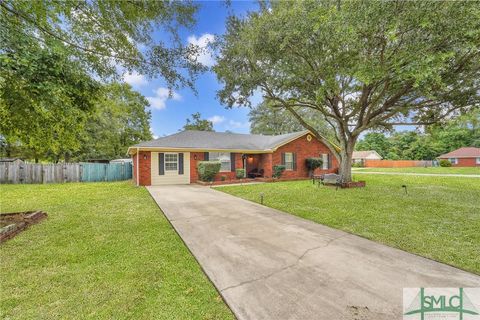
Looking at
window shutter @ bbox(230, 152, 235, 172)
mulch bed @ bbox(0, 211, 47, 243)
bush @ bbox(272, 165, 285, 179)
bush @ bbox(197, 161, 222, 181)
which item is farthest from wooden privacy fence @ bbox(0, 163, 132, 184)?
bush @ bbox(272, 165, 285, 179)

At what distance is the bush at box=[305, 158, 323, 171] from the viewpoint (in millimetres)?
17672

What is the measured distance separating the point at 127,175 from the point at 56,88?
49.4 ft

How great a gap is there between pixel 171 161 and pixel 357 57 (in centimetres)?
1145

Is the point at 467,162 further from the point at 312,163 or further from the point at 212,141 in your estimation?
the point at 212,141

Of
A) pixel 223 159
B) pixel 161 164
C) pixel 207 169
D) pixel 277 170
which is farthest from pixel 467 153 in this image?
pixel 161 164

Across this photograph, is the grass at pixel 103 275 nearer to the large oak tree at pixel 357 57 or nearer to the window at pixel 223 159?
the large oak tree at pixel 357 57

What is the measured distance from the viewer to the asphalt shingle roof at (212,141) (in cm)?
1426

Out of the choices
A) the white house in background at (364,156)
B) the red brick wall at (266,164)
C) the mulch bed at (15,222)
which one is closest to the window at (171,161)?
the red brick wall at (266,164)

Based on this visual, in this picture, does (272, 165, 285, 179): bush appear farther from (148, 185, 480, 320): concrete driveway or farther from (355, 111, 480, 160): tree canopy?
(355, 111, 480, 160): tree canopy

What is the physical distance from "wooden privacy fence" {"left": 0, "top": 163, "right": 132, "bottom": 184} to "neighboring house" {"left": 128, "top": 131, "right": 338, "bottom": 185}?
288cm

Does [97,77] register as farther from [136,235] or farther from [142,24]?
[136,235]

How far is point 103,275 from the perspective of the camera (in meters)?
3.16

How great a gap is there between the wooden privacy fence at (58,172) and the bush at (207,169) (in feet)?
24.6

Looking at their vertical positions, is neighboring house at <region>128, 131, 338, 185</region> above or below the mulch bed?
above
